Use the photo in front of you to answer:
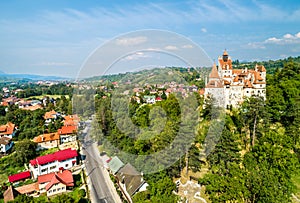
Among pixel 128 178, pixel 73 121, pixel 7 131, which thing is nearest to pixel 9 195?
pixel 128 178

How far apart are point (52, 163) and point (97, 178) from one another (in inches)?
115

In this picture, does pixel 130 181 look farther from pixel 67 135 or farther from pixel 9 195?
pixel 67 135

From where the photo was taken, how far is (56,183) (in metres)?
9.15

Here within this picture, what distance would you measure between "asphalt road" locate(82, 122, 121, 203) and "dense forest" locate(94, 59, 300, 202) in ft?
3.23

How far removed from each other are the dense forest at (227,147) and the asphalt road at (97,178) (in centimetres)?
99

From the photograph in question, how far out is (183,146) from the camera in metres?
8.01

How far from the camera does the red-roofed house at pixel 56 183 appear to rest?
360 inches

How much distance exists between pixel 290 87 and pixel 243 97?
2486 millimetres

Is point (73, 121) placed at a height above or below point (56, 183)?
above

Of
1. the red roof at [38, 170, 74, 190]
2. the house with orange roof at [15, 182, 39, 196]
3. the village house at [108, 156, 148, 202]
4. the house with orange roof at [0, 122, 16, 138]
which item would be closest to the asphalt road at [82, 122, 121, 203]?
the village house at [108, 156, 148, 202]

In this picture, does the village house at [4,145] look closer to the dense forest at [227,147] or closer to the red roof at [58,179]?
the red roof at [58,179]

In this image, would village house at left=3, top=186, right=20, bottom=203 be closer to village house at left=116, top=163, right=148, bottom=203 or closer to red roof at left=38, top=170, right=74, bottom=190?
red roof at left=38, top=170, right=74, bottom=190

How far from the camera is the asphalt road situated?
8664 millimetres

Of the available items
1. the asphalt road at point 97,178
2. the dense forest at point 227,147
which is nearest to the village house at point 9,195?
the asphalt road at point 97,178
